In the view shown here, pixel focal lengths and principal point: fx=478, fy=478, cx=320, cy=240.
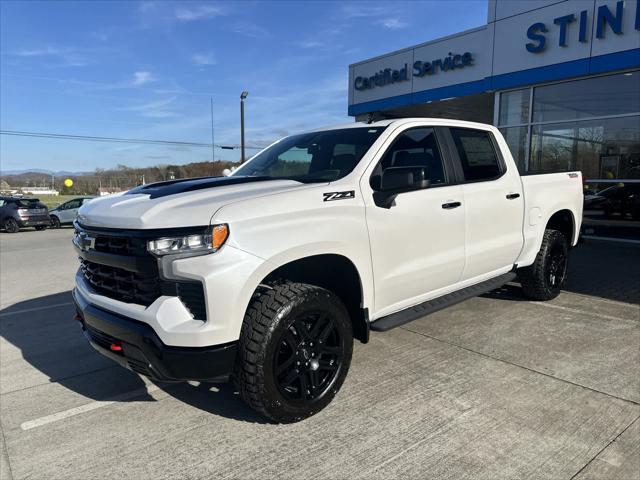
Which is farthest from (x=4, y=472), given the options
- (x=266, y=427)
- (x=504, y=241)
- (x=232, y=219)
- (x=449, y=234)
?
(x=504, y=241)

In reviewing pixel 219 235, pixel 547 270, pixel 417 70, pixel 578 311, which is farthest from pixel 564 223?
pixel 417 70

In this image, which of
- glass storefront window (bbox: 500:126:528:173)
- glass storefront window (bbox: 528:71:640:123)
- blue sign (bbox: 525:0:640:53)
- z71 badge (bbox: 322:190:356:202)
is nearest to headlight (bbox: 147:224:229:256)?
z71 badge (bbox: 322:190:356:202)

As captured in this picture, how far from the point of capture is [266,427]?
3.05 meters

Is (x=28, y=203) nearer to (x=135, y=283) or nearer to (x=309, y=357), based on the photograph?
(x=135, y=283)

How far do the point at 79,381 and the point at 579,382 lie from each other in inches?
153

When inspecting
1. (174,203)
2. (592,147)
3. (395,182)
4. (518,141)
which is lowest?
(174,203)

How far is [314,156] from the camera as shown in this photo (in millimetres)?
4066

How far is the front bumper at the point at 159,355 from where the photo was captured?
2.58 meters

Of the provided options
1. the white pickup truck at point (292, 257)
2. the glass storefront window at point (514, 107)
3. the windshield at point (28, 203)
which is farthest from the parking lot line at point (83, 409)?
the windshield at point (28, 203)

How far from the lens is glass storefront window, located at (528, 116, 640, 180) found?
11078mm

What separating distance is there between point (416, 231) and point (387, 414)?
1344 millimetres

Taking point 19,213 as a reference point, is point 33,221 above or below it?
below

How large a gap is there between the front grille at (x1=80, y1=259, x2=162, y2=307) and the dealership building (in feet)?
24.9

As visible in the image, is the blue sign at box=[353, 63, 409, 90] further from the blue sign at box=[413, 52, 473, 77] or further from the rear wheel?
the rear wheel
